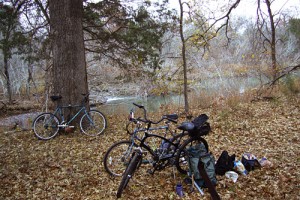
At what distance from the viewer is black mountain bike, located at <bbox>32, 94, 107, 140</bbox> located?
592 cm

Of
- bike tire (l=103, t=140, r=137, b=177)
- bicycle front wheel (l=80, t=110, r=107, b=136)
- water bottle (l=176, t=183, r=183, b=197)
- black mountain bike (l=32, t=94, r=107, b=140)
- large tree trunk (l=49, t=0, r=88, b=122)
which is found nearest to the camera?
water bottle (l=176, t=183, r=183, b=197)

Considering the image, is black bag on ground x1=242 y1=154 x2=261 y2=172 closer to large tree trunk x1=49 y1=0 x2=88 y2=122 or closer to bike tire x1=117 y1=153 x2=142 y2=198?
bike tire x1=117 y1=153 x2=142 y2=198

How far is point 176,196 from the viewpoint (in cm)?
322

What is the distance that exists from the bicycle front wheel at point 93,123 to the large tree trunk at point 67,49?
1.53ft

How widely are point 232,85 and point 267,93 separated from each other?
277 cm

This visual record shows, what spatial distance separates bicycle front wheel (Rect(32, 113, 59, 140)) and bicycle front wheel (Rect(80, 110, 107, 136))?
0.65m

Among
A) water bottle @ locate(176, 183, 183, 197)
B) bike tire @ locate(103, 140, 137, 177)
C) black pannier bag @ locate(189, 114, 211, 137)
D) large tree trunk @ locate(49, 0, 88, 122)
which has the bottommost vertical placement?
water bottle @ locate(176, 183, 183, 197)

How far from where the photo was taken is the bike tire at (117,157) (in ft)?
12.1

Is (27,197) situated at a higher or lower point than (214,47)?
lower

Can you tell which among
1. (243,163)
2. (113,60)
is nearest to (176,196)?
(243,163)

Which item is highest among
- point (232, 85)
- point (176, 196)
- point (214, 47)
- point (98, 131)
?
point (214, 47)

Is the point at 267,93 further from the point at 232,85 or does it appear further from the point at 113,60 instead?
the point at 113,60

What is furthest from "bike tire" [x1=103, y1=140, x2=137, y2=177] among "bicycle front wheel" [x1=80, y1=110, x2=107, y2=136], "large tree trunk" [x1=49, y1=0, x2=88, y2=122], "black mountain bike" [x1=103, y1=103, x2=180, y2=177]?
"large tree trunk" [x1=49, y1=0, x2=88, y2=122]

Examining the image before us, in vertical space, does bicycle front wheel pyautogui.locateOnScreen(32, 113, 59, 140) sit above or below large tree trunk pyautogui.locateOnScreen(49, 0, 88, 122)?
below
